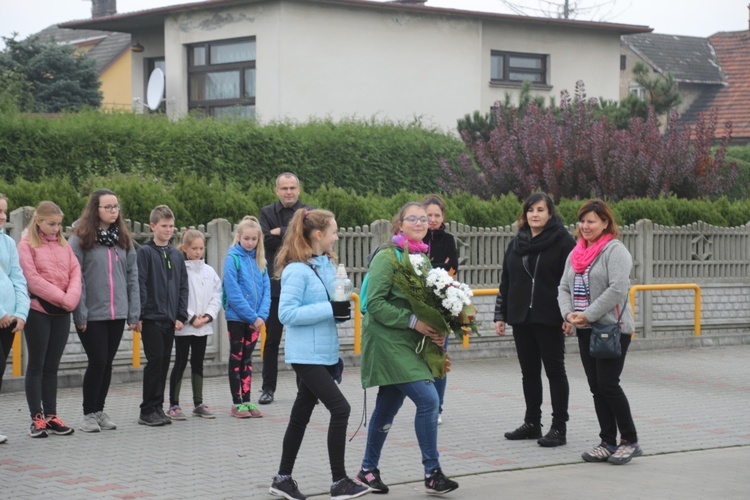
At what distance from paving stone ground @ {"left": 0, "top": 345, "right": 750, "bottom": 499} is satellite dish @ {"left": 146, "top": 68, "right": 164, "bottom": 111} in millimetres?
15908

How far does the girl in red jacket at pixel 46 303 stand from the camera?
927 cm

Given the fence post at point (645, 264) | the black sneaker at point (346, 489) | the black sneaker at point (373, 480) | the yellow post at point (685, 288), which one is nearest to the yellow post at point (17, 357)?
the black sneaker at point (373, 480)

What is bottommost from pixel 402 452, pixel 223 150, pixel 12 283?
pixel 402 452

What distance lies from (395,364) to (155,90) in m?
21.4

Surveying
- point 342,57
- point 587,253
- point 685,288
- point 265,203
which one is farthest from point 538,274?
point 342,57

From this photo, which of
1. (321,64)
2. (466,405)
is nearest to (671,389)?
(466,405)

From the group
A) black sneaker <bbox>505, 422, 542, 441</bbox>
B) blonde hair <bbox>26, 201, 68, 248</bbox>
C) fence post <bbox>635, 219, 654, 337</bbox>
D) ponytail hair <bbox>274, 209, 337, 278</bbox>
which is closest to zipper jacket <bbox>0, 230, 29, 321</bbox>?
blonde hair <bbox>26, 201, 68, 248</bbox>

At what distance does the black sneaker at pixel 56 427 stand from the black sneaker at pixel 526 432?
3514 millimetres

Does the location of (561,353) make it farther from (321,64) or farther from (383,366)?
(321,64)

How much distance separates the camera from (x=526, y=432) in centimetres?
943

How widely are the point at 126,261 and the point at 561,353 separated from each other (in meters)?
3.61

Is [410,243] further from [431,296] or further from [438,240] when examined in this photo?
[438,240]

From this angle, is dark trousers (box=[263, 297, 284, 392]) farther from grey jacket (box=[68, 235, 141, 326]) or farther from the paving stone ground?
grey jacket (box=[68, 235, 141, 326])

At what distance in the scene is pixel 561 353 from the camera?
9.28 m
